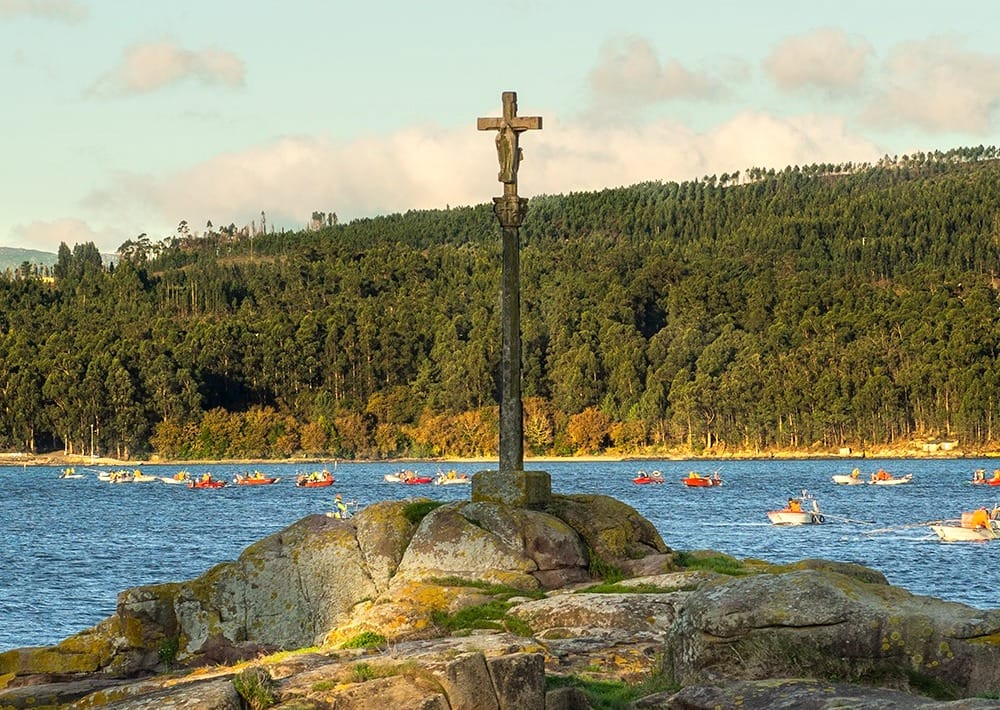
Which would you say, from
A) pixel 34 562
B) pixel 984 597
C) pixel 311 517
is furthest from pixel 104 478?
pixel 311 517

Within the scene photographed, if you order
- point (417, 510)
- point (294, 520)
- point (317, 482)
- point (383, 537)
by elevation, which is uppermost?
point (417, 510)

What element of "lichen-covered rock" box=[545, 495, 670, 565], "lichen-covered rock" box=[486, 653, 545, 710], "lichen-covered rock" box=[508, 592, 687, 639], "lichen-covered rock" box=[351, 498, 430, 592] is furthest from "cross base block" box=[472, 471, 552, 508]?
"lichen-covered rock" box=[486, 653, 545, 710]

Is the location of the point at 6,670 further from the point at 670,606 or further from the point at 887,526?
the point at 887,526

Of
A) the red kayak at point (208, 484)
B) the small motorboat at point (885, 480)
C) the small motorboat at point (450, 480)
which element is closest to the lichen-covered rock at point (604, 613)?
the small motorboat at point (885, 480)

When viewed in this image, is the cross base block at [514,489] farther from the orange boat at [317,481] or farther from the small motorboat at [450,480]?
the orange boat at [317,481]

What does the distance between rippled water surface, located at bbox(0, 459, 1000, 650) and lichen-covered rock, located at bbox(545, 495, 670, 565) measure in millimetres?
19298

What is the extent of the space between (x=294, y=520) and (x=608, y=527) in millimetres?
74007

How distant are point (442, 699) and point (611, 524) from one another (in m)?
9.90

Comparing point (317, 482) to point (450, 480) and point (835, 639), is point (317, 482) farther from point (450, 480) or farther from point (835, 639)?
point (835, 639)

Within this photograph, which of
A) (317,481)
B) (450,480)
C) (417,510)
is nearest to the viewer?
(417,510)

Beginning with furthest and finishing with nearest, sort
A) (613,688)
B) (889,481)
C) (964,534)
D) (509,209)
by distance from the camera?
(889,481)
(964,534)
(509,209)
(613,688)

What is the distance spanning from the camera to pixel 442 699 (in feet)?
45.1

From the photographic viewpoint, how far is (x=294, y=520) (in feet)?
313

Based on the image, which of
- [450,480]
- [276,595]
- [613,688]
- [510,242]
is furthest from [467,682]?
[450,480]
